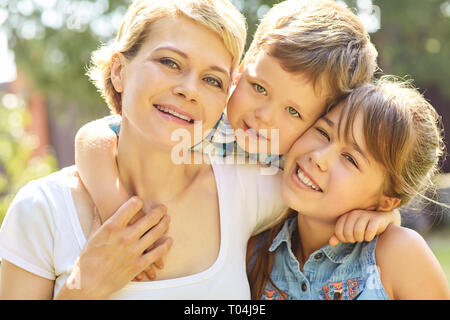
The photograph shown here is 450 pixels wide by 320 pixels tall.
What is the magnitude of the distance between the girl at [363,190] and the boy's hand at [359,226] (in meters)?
0.04

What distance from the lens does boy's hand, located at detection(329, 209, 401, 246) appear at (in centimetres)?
211

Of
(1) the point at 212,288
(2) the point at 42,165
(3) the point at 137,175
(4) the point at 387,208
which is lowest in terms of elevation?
(2) the point at 42,165

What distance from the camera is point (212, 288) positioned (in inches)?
79.7

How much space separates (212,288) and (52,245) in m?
0.64

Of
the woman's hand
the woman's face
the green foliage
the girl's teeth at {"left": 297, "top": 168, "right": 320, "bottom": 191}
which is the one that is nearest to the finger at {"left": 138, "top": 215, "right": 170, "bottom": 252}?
the woman's hand

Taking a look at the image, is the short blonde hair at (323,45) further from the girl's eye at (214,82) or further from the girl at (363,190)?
the girl's eye at (214,82)

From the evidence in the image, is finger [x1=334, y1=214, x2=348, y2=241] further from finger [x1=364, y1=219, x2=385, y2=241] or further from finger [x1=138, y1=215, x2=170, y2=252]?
finger [x1=138, y1=215, x2=170, y2=252]

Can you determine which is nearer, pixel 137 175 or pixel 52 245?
pixel 52 245

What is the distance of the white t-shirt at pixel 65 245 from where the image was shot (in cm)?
192

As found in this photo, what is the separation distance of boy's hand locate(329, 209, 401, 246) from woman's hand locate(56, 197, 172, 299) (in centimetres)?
73

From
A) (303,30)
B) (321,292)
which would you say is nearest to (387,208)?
(321,292)

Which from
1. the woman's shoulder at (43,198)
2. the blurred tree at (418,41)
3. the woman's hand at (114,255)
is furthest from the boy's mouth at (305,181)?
the blurred tree at (418,41)
